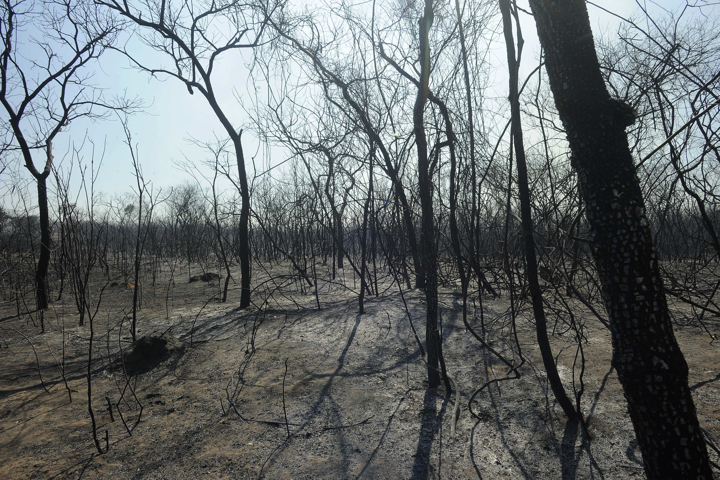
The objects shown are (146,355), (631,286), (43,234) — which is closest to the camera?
(631,286)

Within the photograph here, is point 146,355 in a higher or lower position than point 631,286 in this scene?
lower

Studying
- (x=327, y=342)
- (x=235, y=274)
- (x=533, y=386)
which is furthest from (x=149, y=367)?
(x=235, y=274)

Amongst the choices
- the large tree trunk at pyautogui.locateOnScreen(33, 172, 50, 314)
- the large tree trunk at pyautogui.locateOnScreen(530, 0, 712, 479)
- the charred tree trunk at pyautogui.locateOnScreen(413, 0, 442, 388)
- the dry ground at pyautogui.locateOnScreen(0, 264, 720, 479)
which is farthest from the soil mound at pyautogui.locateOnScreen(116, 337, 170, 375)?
the large tree trunk at pyautogui.locateOnScreen(33, 172, 50, 314)

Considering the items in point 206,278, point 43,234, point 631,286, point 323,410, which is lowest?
point 323,410

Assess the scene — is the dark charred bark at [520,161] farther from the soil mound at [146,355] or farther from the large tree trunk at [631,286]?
the soil mound at [146,355]

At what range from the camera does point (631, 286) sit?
1.16 metres

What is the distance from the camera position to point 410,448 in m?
2.06

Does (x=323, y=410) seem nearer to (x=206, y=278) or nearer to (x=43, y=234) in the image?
(x=43, y=234)

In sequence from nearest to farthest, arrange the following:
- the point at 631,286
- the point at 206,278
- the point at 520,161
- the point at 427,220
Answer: the point at 631,286 → the point at 520,161 → the point at 427,220 → the point at 206,278

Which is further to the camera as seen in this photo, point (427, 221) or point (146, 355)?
point (146, 355)

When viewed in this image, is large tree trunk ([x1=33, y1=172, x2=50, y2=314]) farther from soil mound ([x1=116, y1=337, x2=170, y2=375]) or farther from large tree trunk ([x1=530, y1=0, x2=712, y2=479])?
large tree trunk ([x1=530, y1=0, x2=712, y2=479])

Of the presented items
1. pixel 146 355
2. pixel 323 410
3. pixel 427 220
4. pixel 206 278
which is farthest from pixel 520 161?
pixel 206 278

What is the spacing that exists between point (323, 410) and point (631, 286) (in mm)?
1933

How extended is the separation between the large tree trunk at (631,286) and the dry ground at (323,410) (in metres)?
0.75
